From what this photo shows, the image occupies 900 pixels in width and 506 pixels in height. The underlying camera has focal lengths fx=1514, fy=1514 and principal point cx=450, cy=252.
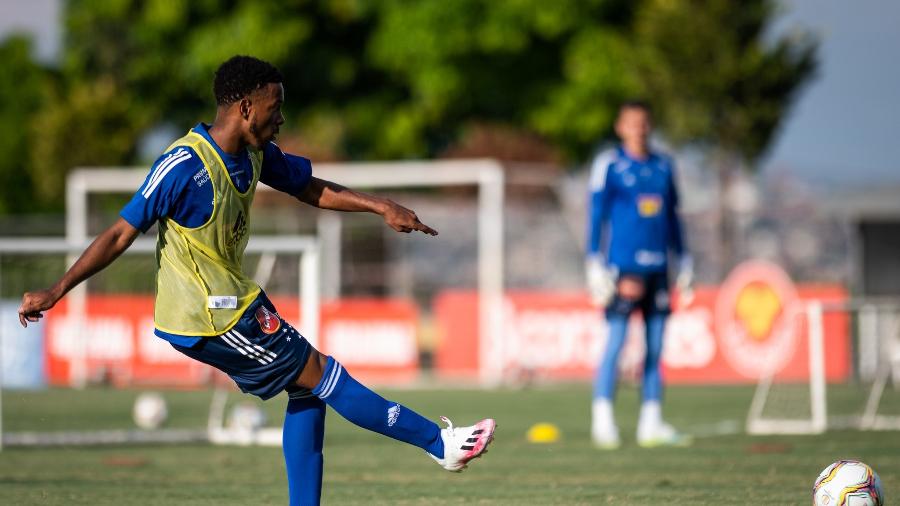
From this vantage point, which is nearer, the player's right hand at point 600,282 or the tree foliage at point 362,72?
the player's right hand at point 600,282

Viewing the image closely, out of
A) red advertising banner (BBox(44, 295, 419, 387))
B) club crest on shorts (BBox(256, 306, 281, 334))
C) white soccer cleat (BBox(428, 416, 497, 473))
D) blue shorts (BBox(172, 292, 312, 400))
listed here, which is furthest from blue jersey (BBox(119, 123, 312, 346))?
red advertising banner (BBox(44, 295, 419, 387))

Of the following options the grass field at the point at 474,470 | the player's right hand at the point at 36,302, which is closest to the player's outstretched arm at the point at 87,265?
the player's right hand at the point at 36,302

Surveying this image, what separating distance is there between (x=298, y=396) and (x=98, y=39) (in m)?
33.5

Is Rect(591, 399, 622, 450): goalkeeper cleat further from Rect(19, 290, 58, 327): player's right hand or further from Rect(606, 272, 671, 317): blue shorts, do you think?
Rect(19, 290, 58, 327): player's right hand

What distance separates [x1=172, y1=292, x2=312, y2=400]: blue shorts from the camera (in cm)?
566

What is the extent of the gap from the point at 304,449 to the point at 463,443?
633mm

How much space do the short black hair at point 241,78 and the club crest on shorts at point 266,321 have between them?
2.63 ft

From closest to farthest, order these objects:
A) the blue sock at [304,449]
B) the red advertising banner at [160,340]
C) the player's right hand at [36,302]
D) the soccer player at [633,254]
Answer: the player's right hand at [36,302] < the blue sock at [304,449] < the soccer player at [633,254] < the red advertising banner at [160,340]

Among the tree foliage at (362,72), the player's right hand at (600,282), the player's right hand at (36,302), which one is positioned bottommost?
the player's right hand at (36,302)

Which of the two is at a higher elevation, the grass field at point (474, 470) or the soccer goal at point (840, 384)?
the soccer goal at point (840, 384)

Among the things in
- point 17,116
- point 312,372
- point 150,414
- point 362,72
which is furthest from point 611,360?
point 17,116

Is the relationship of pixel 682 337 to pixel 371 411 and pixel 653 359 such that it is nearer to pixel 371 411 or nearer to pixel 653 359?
pixel 653 359

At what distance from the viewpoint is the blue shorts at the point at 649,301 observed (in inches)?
411

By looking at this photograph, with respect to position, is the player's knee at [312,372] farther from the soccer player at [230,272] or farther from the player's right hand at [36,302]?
the player's right hand at [36,302]
